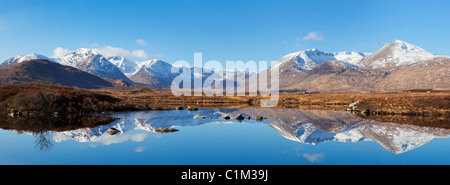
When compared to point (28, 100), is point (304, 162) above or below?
below

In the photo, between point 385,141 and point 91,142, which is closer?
point 91,142

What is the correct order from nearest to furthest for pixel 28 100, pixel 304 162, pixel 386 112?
1. pixel 304 162
2. pixel 28 100
3. pixel 386 112

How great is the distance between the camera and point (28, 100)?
2184 inches

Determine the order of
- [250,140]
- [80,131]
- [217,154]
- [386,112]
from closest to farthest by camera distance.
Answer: [217,154] < [250,140] < [80,131] < [386,112]

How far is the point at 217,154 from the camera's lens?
22.8 metres

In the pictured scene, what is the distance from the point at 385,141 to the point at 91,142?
104 feet

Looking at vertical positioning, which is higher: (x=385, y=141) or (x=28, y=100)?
(x=28, y=100)
